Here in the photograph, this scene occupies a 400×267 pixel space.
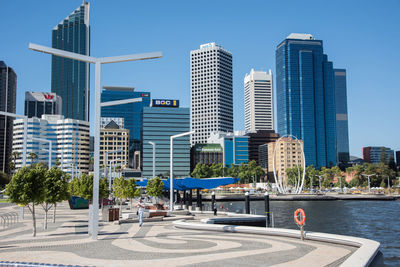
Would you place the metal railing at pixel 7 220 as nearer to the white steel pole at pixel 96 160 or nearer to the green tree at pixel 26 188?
the green tree at pixel 26 188

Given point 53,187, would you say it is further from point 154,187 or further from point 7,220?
point 154,187

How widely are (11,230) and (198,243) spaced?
53.0ft

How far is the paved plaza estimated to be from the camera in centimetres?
1692

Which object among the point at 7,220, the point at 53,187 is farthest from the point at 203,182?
the point at 53,187

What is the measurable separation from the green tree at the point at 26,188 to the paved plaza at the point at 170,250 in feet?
7.65

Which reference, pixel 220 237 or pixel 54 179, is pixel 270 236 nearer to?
pixel 220 237

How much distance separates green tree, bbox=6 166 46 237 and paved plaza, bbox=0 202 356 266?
233cm

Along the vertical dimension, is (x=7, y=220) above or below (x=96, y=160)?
below

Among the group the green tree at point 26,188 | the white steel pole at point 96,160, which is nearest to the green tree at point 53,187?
the green tree at point 26,188

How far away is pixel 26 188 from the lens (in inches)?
1007

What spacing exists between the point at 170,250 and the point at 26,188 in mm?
11170

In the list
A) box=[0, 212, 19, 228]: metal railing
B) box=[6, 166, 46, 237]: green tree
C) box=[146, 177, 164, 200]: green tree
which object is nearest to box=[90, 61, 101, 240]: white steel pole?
box=[6, 166, 46, 237]: green tree

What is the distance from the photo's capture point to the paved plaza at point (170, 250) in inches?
666

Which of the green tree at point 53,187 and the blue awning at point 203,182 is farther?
the blue awning at point 203,182
